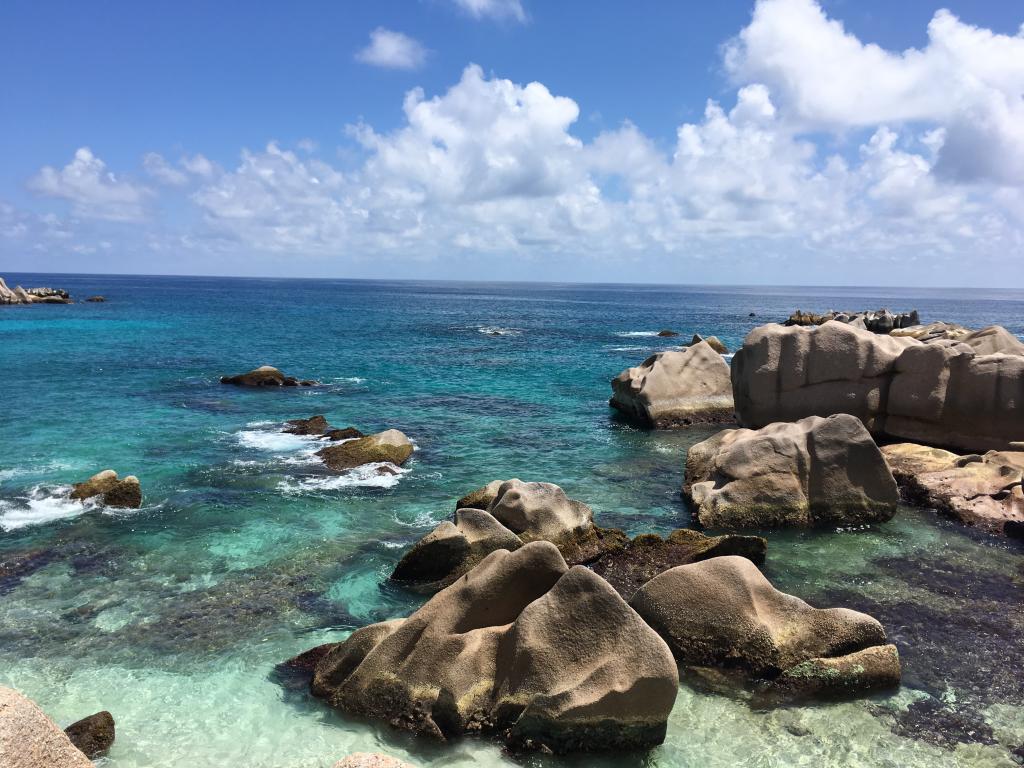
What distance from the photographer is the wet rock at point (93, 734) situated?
998cm

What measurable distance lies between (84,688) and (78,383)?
33800 mm

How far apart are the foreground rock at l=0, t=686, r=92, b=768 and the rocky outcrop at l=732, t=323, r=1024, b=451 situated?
74.6ft

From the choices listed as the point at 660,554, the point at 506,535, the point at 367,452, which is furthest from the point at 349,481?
the point at 660,554

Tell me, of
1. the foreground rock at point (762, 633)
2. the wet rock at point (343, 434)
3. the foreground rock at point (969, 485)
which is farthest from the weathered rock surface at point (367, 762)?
the wet rock at point (343, 434)

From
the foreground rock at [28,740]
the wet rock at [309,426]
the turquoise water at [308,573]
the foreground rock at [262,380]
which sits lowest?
the turquoise water at [308,573]

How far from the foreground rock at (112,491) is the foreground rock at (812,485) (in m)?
15.5

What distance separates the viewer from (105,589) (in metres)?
15.3

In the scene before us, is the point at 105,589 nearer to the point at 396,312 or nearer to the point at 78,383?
the point at 78,383

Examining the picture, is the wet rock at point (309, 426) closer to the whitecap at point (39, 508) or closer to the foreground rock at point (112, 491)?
the foreground rock at point (112, 491)

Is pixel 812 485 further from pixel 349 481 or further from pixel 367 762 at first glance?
pixel 367 762

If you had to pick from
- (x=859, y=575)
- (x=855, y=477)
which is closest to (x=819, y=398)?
(x=855, y=477)

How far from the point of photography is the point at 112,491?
20188 millimetres

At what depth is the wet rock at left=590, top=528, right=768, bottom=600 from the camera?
1540 cm

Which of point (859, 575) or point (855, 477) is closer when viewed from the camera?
point (859, 575)
